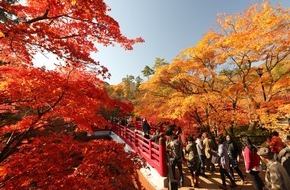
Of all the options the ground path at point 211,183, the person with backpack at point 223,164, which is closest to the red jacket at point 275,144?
the person with backpack at point 223,164

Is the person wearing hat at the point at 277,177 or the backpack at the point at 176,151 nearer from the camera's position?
the person wearing hat at the point at 277,177

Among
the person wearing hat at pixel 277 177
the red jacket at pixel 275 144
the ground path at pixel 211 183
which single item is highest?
the red jacket at pixel 275 144

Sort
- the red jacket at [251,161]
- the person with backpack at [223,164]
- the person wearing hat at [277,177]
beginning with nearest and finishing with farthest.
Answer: the person wearing hat at [277,177] → the red jacket at [251,161] → the person with backpack at [223,164]

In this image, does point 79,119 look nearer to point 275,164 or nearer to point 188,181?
point 188,181

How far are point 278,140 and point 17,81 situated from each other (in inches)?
313

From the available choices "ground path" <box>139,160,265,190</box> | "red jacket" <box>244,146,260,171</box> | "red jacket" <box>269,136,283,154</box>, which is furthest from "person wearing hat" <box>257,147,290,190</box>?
"ground path" <box>139,160,265,190</box>

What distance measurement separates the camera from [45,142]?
1009 cm

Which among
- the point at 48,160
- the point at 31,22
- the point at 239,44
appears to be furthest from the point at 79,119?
the point at 239,44

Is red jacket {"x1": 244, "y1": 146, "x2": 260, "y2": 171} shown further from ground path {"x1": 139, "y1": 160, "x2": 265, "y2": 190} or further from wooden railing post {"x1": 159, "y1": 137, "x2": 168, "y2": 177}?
wooden railing post {"x1": 159, "y1": 137, "x2": 168, "y2": 177}

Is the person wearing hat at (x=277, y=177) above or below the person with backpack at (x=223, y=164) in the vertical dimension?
above

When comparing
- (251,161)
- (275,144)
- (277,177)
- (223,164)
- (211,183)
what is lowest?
(211,183)

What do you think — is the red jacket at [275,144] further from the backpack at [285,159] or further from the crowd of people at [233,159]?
the backpack at [285,159]

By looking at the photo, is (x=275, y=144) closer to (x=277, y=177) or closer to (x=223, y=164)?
(x=223, y=164)

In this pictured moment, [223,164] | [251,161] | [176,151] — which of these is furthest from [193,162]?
[251,161]
